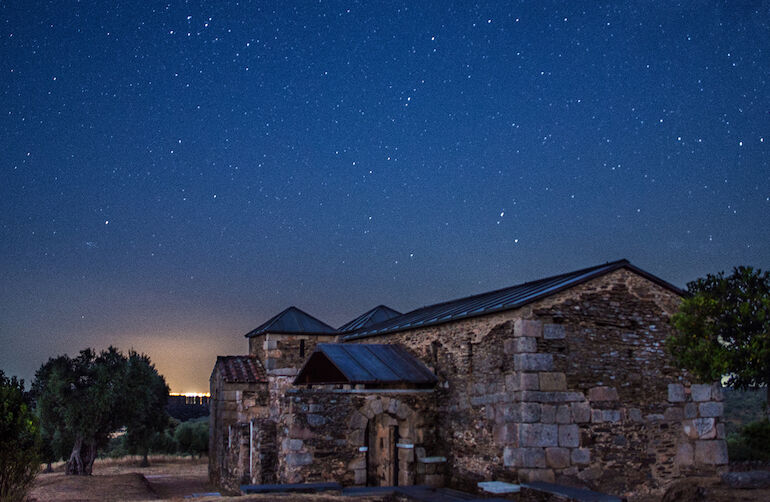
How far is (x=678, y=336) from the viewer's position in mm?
14148

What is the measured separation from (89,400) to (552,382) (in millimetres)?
21717

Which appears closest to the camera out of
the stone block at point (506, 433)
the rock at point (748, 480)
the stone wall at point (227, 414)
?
the rock at point (748, 480)

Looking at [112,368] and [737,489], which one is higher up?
[112,368]

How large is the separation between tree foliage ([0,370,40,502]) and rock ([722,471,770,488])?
12249 mm

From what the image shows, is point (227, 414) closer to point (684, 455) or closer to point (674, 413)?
point (674, 413)

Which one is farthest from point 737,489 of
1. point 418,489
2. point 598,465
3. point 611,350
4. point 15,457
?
point 15,457

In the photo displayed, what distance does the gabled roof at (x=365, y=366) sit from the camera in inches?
636

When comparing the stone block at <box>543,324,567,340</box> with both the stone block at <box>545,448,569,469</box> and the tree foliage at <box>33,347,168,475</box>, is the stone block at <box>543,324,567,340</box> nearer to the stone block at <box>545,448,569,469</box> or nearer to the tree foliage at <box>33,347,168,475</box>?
the stone block at <box>545,448,569,469</box>

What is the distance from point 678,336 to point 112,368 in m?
24.1

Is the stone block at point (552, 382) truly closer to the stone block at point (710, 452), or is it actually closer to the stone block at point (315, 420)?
the stone block at point (710, 452)

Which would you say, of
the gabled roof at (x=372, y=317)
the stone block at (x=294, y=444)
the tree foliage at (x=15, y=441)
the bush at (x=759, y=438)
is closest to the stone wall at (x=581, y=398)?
the stone block at (x=294, y=444)

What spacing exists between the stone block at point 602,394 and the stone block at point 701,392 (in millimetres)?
2321

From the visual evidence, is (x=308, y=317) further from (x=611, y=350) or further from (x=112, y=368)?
(x=611, y=350)

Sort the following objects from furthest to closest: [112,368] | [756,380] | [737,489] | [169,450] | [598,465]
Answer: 1. [169,450]
2. [112,368]
3. [756,380]
4. [598,465]
5. [737,489]
